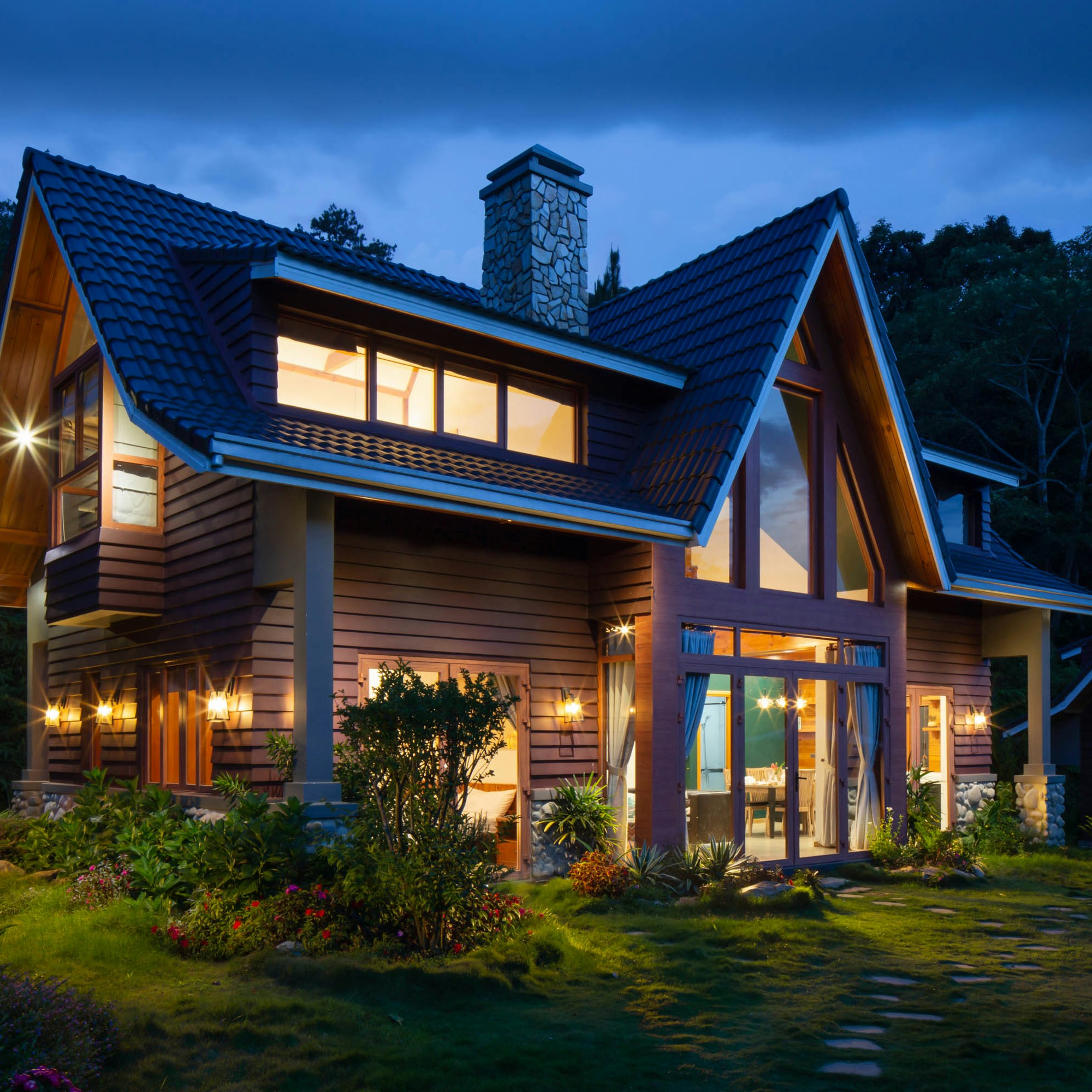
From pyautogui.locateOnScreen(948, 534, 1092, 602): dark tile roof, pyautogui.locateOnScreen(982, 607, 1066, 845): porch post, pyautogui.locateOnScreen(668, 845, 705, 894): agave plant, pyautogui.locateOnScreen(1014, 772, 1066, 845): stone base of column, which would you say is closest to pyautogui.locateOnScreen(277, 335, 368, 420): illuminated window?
pyautogui.locateOnScreen(668, 845, 705, 894): agave plant

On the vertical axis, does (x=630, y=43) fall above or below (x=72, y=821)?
above

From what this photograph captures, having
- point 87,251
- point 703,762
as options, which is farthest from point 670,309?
point 87,251

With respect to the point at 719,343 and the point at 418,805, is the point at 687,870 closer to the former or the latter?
the point at 418,805

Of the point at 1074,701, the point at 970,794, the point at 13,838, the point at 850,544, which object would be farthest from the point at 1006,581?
the point at 13,838

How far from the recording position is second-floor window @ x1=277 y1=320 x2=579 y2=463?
31.1 feet

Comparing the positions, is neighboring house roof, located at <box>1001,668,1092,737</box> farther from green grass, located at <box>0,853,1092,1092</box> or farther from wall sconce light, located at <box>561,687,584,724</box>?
wall sconce light, located at <box>561,687,584,724</box>

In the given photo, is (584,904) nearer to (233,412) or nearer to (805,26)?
(233,412)

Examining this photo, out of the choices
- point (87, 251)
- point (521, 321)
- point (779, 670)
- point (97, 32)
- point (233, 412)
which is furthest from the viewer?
point (97, 32)

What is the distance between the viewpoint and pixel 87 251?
9516 mm

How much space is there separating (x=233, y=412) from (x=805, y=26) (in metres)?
9.10

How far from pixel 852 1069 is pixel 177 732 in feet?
24.1

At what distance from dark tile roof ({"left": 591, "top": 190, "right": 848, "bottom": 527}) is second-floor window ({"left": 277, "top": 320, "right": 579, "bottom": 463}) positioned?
3.54 feet

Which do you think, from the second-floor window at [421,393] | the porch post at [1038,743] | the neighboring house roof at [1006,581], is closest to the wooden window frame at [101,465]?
the second-floor window at [421,393]

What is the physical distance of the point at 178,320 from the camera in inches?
377
